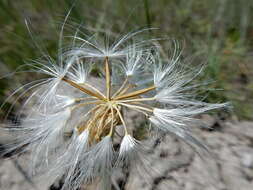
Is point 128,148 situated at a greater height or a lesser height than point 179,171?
greater

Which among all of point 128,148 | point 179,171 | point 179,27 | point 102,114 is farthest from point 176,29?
point 128,148

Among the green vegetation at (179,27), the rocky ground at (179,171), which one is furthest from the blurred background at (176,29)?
the rocky ground at (179,171)

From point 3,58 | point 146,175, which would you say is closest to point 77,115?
point 146,175

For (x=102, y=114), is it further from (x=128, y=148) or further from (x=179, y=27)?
(x=179, y=27)

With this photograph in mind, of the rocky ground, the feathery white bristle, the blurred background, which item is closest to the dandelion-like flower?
the feathery white bristle

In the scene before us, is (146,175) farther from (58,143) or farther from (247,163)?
(247,163)

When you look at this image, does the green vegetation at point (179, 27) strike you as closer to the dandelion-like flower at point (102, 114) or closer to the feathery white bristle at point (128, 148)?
the dandelion-like flower at point (102, 114)
